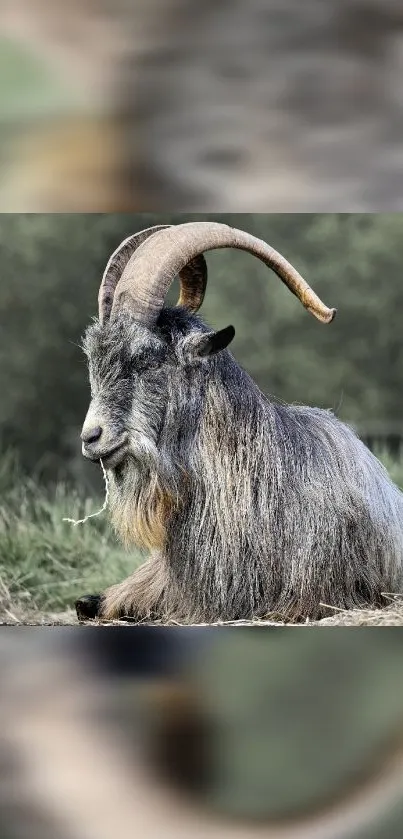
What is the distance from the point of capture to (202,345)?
12.8 feet

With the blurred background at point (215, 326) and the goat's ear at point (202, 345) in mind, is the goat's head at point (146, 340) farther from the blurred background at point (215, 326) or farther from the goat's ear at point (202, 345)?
the blurred background at point (215, 326)

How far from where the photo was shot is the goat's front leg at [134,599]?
416 centimetres

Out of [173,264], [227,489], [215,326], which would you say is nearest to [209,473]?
[227,489]

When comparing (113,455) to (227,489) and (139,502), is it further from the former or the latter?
(227,489)

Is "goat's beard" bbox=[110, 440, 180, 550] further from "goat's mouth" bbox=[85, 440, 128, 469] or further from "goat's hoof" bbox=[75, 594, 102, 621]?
"goat's hoof" bbox=[75, 594, 102, 621]

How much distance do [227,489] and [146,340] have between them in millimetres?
504

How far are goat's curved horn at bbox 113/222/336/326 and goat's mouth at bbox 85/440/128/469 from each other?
359mm
